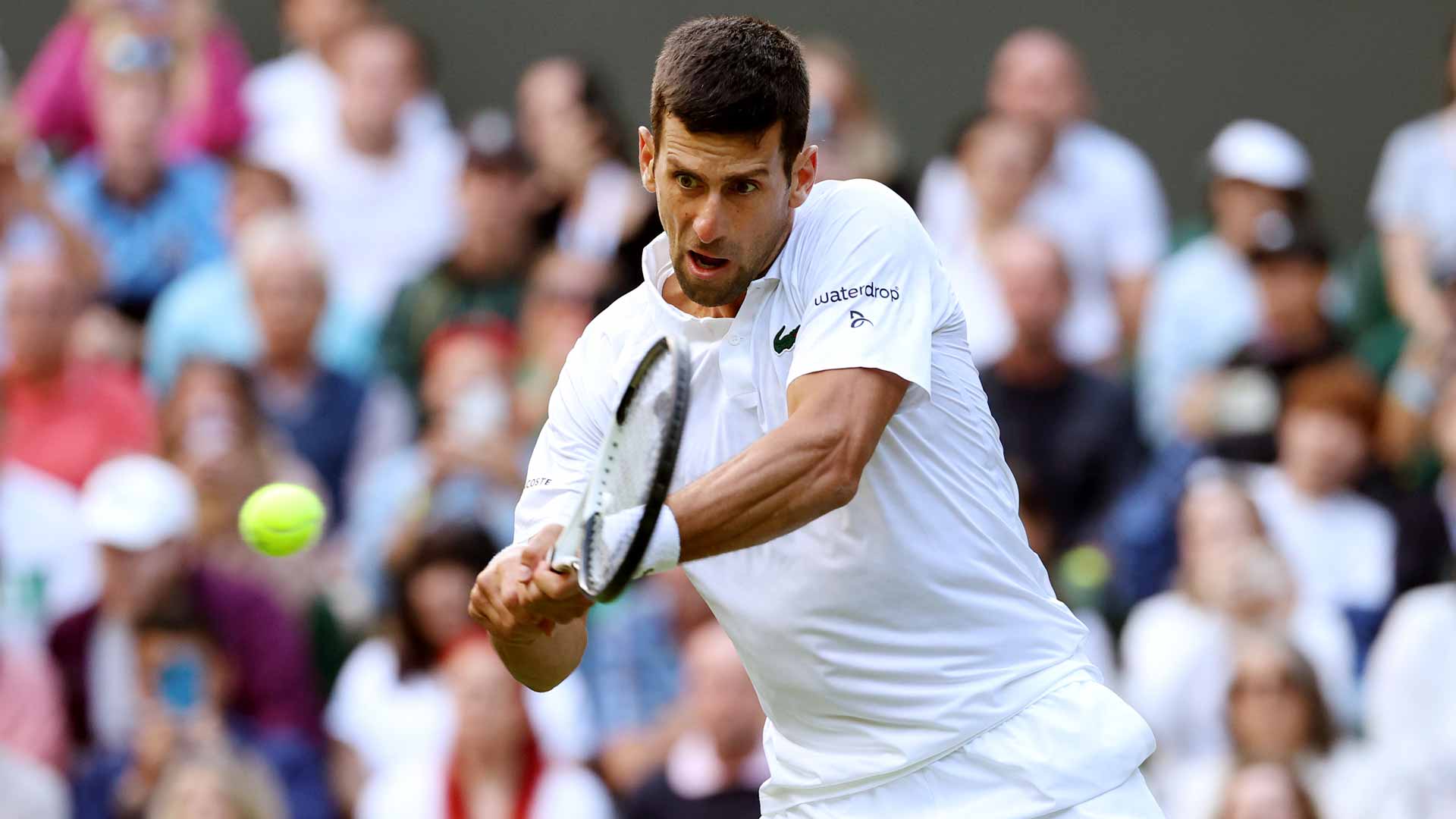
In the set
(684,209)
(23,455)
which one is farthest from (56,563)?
(684,209)

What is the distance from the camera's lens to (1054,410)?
7.29 meters

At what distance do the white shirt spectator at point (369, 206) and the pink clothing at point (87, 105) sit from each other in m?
0.21

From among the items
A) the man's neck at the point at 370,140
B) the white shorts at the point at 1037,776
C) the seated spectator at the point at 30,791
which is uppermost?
the white shorts at the point at 1037,776

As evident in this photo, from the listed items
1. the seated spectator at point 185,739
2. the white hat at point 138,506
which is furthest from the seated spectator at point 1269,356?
the white hat at point 138,506

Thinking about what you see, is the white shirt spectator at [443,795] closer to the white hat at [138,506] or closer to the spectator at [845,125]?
the white hat at [138,506]

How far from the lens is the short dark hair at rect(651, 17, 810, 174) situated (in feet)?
10.7

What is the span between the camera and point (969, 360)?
3631mm

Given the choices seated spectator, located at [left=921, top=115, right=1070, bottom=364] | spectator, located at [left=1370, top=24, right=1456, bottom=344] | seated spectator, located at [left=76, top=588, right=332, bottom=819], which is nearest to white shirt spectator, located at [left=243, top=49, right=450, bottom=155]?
seated spectator, located at [left=921, top=115, right=1070, bottom=364]

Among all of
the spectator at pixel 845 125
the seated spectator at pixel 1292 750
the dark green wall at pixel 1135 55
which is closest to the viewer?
the seated spectator at pixel 1292 750

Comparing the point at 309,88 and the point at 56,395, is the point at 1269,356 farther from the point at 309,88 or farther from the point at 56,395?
the point at 56,395

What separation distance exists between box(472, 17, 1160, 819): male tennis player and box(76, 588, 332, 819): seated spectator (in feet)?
9.71

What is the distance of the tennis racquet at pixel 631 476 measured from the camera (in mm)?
3021

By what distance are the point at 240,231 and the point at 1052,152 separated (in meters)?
3.18

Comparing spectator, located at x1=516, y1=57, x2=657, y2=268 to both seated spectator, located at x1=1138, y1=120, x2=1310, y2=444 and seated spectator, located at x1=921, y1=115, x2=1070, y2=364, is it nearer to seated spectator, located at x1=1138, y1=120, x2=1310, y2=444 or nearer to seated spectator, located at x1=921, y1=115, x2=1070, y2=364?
seated spectator, located at x1=921, y1=115, x2=1070, y2=364
